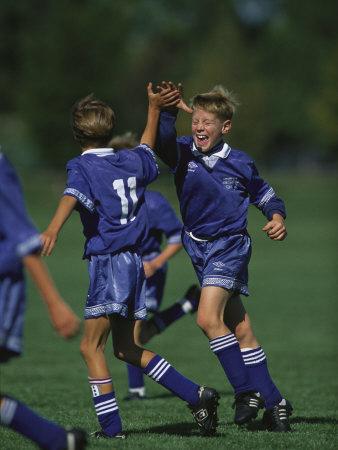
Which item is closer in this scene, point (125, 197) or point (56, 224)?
point (56, 224)

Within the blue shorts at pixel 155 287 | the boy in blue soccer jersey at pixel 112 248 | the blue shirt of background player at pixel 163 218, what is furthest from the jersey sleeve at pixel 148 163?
the blue shorts at pixel 155 287

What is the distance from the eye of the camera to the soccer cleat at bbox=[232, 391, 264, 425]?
235 inches

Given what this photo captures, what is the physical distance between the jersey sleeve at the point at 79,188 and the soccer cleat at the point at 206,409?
1199 mm

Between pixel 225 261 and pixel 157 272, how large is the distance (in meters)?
2.30

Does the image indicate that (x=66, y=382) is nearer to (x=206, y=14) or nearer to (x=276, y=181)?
(x=276, y=181)

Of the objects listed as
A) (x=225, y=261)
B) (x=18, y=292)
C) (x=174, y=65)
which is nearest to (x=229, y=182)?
(x=225, y=261)

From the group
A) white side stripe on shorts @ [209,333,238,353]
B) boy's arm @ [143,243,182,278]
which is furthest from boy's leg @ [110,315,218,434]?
boy's arm @ [143,243,182,278]

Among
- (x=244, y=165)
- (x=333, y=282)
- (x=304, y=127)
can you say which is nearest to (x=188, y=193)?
(x=244, y=165)

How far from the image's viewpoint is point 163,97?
5.94 m

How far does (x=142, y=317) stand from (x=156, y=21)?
74955mm

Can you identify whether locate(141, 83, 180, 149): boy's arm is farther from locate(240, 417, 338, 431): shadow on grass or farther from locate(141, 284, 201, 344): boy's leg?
locate(141, 284, 201, 344): boy's leg

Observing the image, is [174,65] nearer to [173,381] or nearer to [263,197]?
[263,197]

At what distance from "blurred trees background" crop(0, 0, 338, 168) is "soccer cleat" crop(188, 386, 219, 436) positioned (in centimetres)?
4624

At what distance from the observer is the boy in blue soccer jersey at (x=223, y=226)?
609 centimetres
